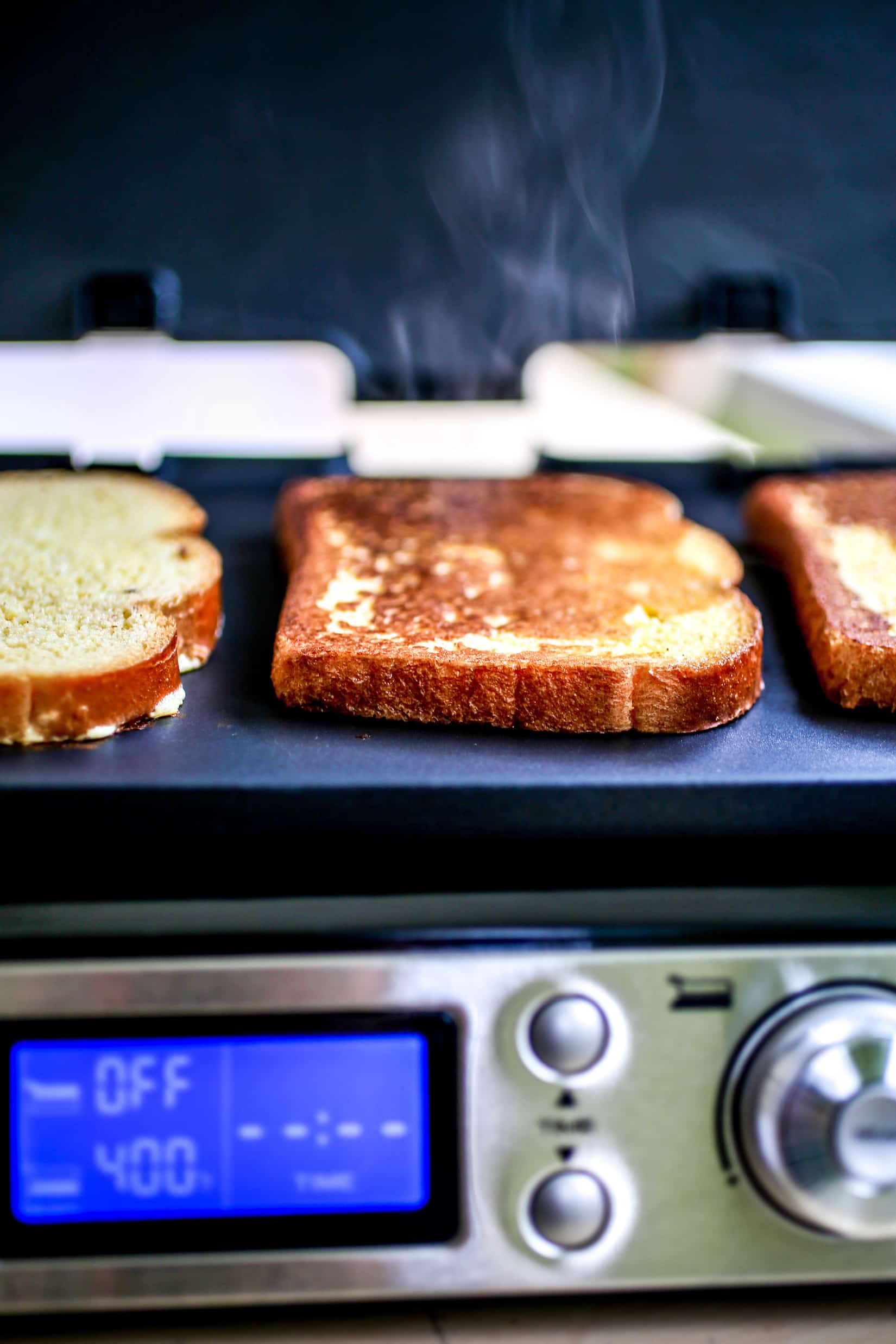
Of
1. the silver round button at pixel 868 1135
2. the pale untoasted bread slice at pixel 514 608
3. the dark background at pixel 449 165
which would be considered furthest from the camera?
the dark background at pixel 449 165

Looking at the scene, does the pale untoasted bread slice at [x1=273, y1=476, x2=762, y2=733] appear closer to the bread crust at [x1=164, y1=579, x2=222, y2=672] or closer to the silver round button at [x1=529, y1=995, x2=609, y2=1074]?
the bread crust at [x1=164, y1=579, x2=222, y2=672]

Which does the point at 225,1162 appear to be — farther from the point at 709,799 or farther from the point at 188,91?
the point at 188,91

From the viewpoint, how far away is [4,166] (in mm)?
1148

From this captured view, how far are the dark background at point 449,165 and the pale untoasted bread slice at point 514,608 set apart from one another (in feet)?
0.60

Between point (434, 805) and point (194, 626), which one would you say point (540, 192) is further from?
point (434, 805)

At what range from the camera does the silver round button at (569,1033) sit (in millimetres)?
689

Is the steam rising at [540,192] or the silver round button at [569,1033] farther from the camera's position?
the steam rising at [540,192]

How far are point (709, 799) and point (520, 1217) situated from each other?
29 cm

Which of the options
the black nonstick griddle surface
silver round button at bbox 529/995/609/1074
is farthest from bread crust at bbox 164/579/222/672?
silver round button at bbox 529/995/609/1074

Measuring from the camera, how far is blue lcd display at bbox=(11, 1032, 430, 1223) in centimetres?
68

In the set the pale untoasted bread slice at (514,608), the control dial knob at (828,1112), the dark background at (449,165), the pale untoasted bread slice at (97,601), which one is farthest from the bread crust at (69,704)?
the dark background at (449,165)

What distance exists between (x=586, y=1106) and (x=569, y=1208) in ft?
0.22

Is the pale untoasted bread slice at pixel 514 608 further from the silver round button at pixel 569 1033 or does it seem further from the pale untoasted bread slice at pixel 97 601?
the silver round button at pixel 569 1033

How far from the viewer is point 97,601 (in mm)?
932
